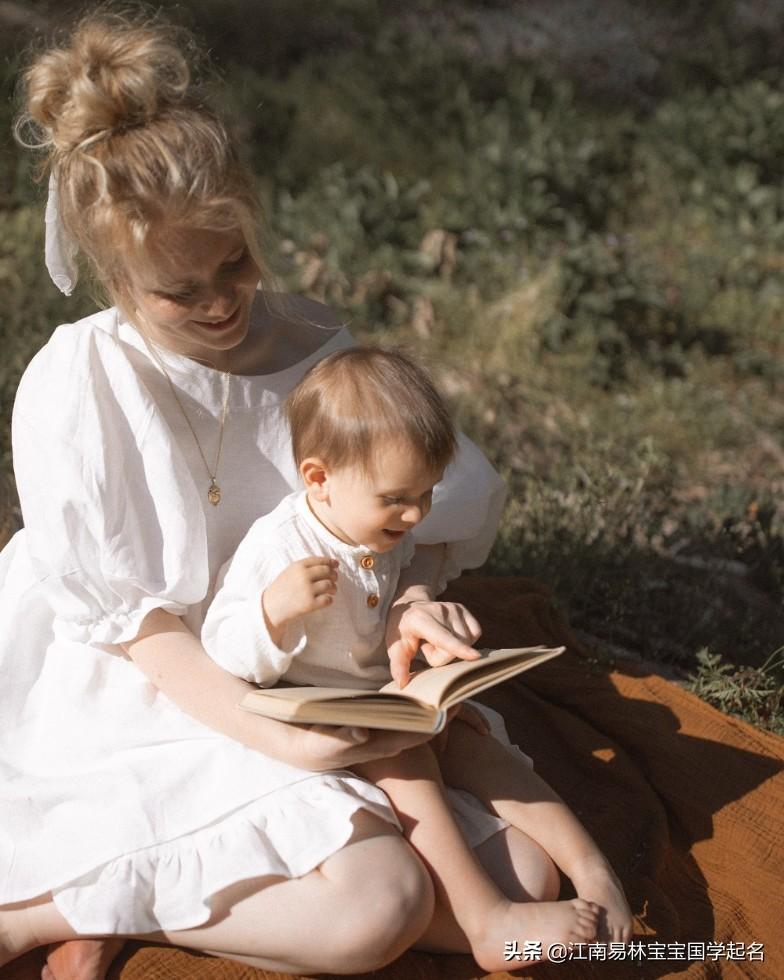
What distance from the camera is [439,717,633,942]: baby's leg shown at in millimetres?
2473

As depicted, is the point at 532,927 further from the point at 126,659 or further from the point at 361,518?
the point at 126,659

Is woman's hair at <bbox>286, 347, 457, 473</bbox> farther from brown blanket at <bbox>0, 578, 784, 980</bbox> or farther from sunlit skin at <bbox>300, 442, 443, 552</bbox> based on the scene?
brown blanket at <bbox>0, 578, 784, 980</bbox>

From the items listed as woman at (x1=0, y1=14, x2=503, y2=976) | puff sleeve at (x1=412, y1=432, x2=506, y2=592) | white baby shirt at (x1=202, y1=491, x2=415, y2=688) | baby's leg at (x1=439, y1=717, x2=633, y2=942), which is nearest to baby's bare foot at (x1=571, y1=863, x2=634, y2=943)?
baby's leg at (x1=439, y1=717, x2=633, y2=942)

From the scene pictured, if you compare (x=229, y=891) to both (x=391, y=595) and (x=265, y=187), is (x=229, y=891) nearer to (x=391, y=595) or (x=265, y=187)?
(x=391, y=595)

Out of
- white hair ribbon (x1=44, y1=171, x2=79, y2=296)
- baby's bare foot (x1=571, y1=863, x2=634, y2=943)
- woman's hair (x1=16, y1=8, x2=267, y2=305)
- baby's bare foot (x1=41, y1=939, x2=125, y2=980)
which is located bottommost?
baby's bare foot (x1=41, y1=939, x2=125, y2=980)

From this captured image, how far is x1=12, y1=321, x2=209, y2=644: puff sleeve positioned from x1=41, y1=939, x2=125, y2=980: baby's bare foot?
22.8 inches

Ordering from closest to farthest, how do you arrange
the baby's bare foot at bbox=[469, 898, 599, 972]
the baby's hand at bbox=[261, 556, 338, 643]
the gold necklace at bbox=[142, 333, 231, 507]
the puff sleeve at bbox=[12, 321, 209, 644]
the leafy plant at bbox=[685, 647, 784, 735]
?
the baby's hand at bbox=[261, 556, 338, 643], the baby's bare foot at bbox=[469, 898, 599, 972], the puff sleeve at bbox=[12, 321, 209, 644], the gold necklace at bbox=[142, 333, 231, 507], the leafy plant at bbox=[685, 647, 784, 735]

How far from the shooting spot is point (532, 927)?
7.79 feet

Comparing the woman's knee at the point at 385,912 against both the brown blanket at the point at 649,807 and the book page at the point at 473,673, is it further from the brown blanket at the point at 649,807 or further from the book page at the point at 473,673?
the book page at the point at 473,673

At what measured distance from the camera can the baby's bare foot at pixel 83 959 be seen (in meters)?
2.35

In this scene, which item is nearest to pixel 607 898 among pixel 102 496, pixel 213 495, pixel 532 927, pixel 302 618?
pixel 532 927

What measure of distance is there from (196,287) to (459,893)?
4.19 feet

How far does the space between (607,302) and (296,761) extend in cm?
381

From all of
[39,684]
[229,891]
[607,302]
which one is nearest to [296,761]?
[229,891]
